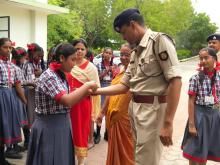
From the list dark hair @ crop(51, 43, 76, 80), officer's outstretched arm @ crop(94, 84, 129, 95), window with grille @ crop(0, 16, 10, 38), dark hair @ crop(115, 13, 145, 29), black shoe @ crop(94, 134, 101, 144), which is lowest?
black shoe @ crop(94, 134, 101, 144)

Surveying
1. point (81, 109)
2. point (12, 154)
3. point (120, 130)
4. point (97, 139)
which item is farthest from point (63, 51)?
point (97, 139)

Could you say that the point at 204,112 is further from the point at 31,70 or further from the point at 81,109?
the point at 31,70

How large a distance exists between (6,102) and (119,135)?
1.74 metres

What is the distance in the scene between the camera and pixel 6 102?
4711mm

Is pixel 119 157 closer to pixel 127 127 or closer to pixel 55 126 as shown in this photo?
pixel 127 127

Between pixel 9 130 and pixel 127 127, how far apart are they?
1752 mm

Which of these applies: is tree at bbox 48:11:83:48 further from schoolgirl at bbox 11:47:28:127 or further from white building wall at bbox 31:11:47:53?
schoolgirl at bbox 11:47:28:127

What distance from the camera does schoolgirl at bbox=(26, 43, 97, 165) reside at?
123 inches

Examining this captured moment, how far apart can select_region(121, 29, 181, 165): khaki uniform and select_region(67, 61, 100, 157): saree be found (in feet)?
5.63

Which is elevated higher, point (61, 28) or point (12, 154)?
point (61, 28)

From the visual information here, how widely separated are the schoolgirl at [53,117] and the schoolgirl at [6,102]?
147 centimetres

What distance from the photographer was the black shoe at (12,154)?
16.8 feet

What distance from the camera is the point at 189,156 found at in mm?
4090

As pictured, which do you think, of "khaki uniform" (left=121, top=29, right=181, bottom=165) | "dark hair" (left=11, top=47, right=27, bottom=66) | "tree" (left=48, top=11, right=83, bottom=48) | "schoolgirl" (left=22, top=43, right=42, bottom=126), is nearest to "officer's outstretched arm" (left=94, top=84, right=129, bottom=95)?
"khaki uniform" (left=121, top=29, right=181, bottom=165)
